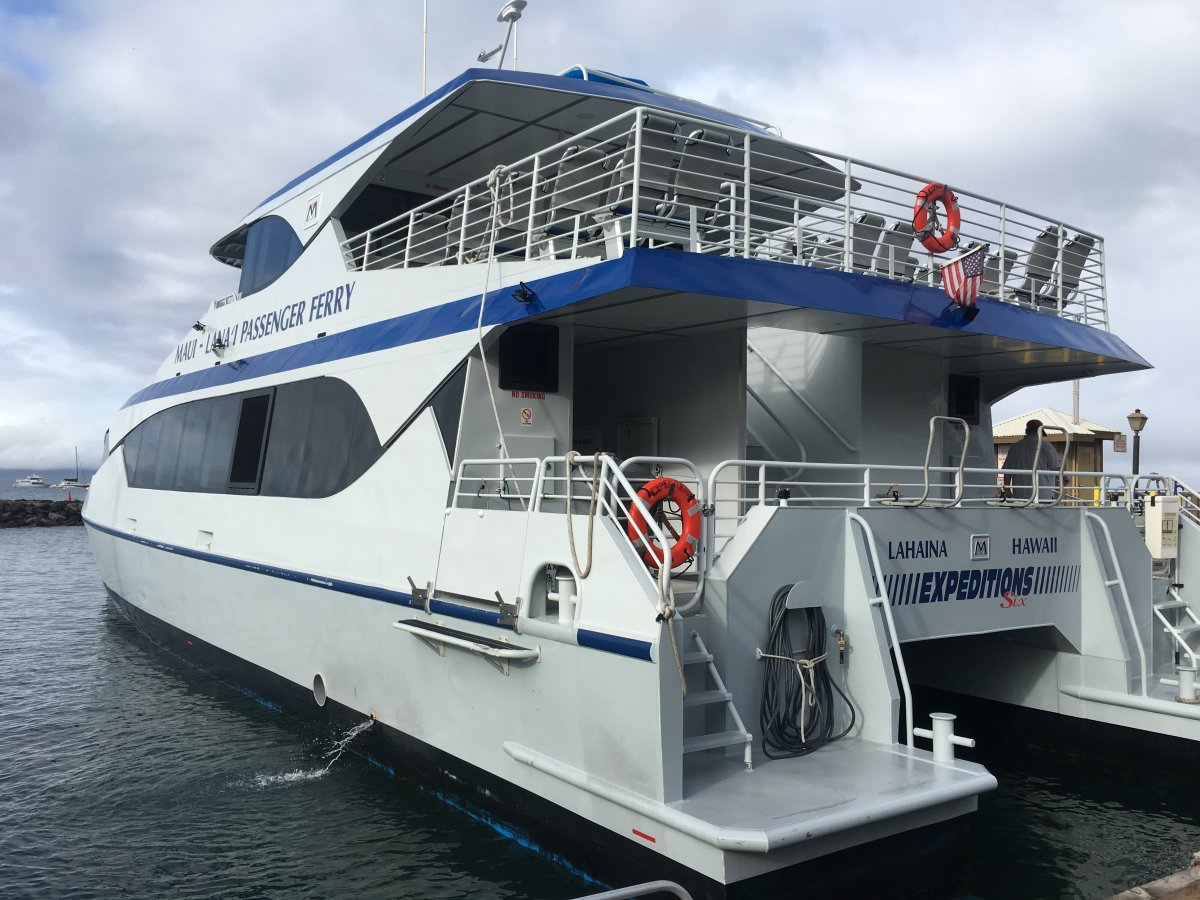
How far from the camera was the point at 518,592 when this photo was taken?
581cm

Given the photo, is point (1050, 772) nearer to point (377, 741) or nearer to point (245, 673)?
point (377, 741)

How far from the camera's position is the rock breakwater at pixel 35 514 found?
162 feet

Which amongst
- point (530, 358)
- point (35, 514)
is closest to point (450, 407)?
point (530, 358)

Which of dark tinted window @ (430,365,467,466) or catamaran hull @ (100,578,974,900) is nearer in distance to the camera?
catamaran hull @ (100,578,974,900)

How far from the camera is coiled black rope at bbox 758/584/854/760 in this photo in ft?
17.8

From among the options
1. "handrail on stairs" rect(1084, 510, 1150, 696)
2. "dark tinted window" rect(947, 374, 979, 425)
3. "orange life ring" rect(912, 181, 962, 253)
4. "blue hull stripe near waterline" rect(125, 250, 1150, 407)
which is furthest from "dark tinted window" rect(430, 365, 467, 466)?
"dark tinted window" rect(947, 374, 979, 425)

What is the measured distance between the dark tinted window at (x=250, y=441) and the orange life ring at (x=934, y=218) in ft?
20.5

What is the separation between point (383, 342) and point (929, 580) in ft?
15.0

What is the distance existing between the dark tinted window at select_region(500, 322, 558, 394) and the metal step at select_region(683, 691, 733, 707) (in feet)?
9.12

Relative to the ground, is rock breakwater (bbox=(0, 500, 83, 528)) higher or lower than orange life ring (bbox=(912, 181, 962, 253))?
lower

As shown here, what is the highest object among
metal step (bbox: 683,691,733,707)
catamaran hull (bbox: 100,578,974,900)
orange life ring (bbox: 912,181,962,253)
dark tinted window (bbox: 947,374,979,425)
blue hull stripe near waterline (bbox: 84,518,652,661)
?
orange life ring (bbox: 912,181,962,253)

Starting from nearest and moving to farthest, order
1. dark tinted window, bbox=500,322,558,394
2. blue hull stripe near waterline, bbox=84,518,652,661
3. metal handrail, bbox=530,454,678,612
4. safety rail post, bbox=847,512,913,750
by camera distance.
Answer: metal handrail, bbox=530,454,678,612, blue hull stripe near waterline, bbox=84,518,652,661, safety rail post, bbox=847,512,913,750, dark tinted window, bbox=500,322,558,394

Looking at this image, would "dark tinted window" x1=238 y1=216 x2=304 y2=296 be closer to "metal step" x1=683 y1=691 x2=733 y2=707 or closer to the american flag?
the american flag

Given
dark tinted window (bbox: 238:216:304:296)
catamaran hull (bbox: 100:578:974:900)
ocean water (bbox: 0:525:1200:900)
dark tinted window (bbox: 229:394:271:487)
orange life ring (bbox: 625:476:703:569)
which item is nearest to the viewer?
catamaran hull (bbox: 100:578:974:900)
